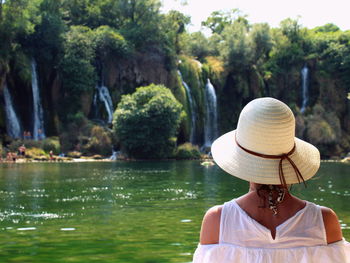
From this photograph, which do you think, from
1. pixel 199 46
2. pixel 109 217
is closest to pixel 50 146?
pixel 199 46

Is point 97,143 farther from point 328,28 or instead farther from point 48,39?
point 328,28

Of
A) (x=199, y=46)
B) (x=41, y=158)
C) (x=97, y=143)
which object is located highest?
(x=199, y=46)

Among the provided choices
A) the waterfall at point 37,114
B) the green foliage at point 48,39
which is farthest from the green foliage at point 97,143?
the green foliage at point 48,39

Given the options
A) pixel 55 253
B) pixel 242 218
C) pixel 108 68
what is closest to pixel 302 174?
pixel 242 218

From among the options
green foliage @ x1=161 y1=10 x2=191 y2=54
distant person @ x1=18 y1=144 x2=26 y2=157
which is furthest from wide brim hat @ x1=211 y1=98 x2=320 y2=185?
green foliage @ x1=161 y1=10 x2=191 y2=54

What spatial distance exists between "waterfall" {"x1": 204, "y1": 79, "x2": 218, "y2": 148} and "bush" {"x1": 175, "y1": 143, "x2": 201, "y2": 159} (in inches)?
256

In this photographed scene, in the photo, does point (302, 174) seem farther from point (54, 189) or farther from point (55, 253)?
point (54, 189)

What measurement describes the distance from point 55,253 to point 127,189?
12855mm

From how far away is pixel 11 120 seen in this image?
52000 millimetres

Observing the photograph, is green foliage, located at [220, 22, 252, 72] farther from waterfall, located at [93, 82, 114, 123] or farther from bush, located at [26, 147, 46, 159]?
bush, located at [26, 147, 46, 159]

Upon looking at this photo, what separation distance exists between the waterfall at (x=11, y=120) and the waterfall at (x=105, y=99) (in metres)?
9.07

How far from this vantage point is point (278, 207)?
3.24 metres

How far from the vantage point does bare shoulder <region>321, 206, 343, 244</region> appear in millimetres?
3299

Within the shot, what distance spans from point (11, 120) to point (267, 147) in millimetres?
51021
